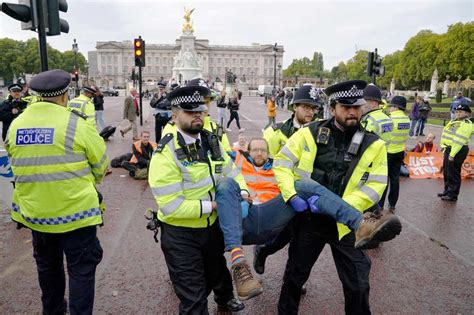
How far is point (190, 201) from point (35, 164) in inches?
47.1

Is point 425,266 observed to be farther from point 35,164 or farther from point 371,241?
point 35,164

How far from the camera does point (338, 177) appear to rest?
10.6 ft

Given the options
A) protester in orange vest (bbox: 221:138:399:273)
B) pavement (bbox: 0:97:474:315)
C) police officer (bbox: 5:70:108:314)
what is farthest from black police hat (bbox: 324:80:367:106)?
pavement (bbox: 0:97:474:315)

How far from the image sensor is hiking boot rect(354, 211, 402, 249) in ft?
9.00

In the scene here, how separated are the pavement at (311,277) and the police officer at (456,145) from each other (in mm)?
1141

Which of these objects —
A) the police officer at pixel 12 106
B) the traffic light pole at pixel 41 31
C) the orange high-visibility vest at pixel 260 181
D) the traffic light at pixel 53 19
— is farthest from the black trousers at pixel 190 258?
the police officer at pixel 12 106

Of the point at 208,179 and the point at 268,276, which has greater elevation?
the point at 208,179

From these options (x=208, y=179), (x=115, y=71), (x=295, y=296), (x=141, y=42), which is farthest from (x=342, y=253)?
(x=115, y=71)

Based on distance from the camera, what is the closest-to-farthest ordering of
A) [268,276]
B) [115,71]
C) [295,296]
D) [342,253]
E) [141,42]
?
[342,253] → [295,296] → [268,276] → [141,42] → [115,71]

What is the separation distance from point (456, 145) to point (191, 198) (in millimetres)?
6691

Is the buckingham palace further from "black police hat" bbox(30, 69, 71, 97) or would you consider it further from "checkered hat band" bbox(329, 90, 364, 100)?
"black police hat" bbox(30, 69, 71, 97)

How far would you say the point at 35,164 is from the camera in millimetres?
2922

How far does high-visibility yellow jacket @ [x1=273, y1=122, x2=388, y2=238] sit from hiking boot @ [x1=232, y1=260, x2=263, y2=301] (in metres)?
0.69

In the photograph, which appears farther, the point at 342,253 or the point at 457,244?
the point at 457,244
